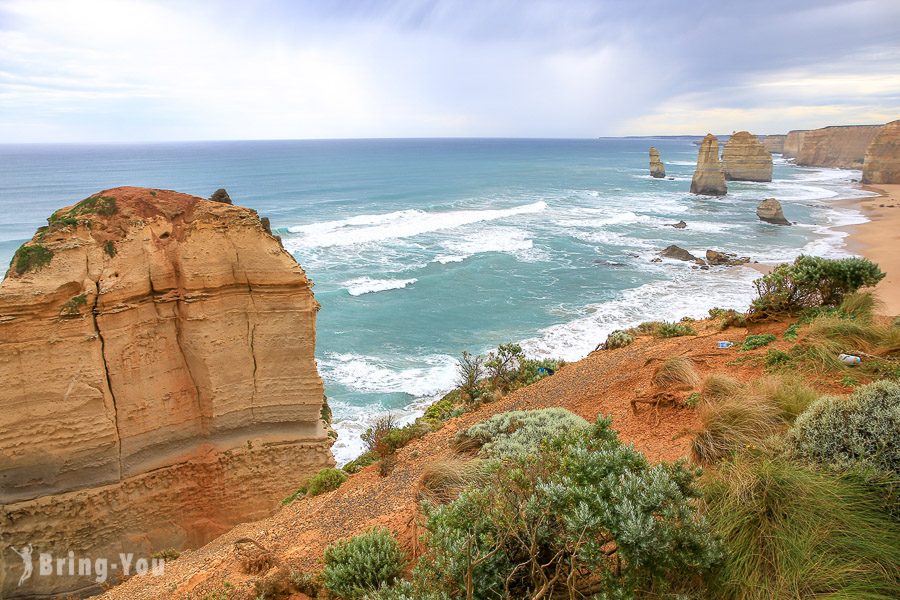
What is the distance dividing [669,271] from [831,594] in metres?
30.8

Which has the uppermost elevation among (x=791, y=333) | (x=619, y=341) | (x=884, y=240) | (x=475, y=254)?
(x=791, y=333)

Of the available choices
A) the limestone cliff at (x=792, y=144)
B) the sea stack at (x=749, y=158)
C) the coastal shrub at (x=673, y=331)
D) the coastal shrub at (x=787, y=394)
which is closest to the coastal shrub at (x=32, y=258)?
the coastal shrub at (x=787, y=394)

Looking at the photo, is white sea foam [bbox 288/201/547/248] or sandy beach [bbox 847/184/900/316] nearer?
sandy beach [bbox 847/184/900/316]

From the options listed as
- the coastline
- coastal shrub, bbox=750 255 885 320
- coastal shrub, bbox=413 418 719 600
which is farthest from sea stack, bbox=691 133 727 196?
coastal shrub, bbox=413 418 719 600

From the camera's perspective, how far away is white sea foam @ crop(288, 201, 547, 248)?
40969 millimetres

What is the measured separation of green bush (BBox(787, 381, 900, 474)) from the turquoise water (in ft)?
42.7

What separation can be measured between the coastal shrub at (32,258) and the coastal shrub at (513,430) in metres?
7.76

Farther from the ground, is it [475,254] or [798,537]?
[798,537]

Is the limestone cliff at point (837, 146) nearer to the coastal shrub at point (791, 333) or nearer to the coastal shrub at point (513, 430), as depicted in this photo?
the coastal shrub at point (791, 333)

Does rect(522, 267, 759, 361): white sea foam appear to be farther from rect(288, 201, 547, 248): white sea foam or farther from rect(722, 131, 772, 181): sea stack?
rect(722, 131, 772, 181): sea stack

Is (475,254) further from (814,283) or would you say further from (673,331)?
(814,283)

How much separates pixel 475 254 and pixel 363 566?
1301 inches

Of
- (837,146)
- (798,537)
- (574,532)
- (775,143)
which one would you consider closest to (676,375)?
(798,537)

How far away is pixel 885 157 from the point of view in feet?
230
